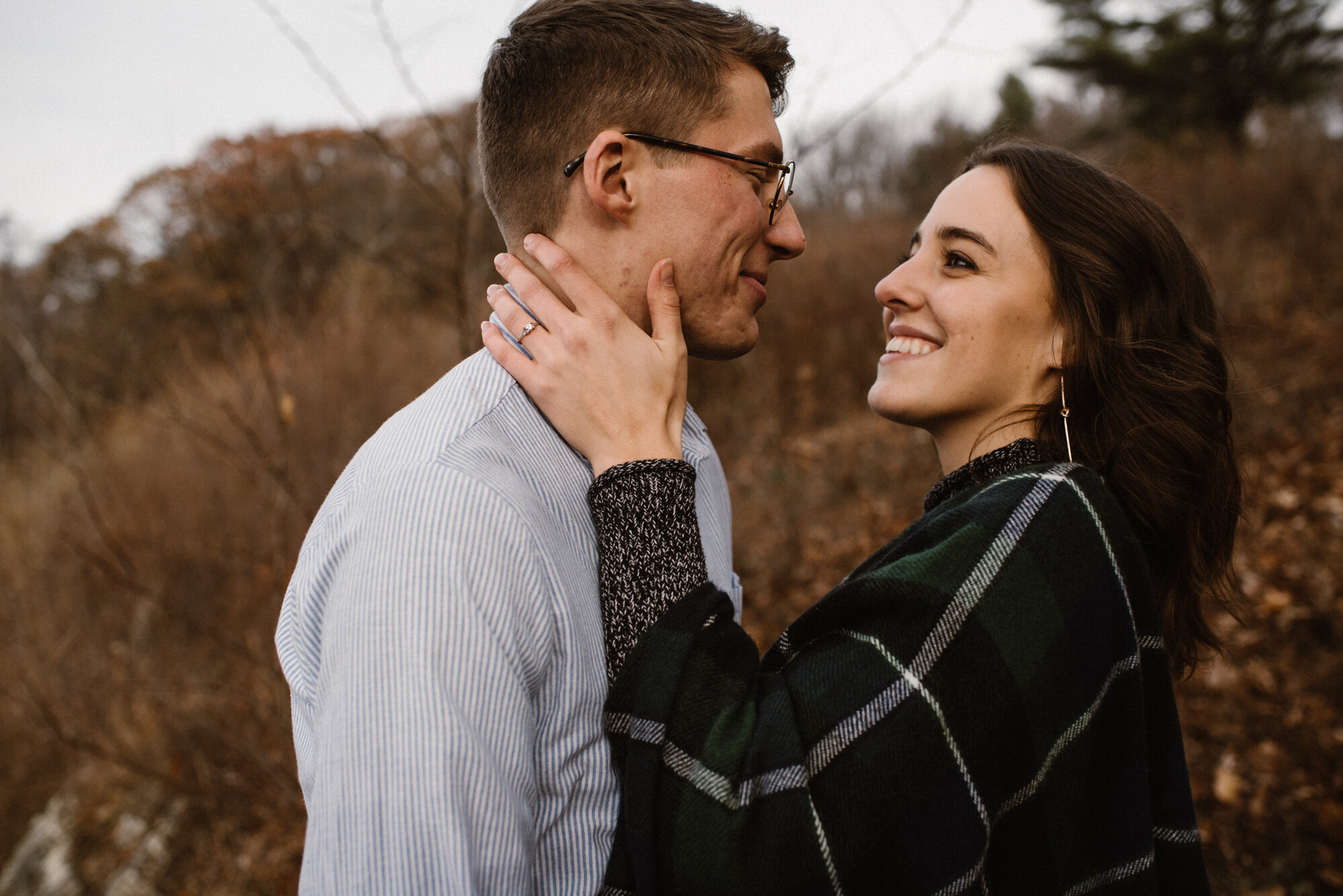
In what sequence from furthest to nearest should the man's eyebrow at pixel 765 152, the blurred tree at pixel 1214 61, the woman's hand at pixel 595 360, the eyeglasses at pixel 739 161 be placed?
1. the blurred tree at pixel 1214 61
2. the man's eyebrow at pixel 765 152
3. the eyeglasses at pixel 739 161
4. the woman's hand at pixel 595 360

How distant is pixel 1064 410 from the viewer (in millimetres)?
1895

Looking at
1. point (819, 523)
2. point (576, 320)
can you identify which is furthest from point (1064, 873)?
point (819, 523)

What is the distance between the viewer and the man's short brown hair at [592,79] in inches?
63.6

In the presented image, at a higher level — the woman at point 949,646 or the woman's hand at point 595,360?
the woman's hand at point 595,360

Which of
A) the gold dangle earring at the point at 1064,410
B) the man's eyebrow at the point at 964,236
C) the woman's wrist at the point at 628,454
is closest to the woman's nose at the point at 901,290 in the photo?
the man's eyebrow at the point at 964,236

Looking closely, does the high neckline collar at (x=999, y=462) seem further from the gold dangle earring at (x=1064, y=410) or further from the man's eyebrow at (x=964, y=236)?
the man's eyebrow at (x=964, y=236)

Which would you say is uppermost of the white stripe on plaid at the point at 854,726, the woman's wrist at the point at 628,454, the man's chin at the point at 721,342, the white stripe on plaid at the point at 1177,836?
the man's chin at the point at 721,342

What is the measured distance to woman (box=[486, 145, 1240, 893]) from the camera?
3.83ft

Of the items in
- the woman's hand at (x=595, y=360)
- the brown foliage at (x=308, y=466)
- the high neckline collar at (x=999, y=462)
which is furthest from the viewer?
the brown foliage at (x=308, y=466)

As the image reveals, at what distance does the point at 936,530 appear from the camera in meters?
1.50

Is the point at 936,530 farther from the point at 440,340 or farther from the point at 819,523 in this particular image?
the point at 440,340

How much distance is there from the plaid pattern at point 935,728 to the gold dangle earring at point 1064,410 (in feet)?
1.30

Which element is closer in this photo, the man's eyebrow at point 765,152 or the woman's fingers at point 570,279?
the woman's fingers at point 570,279

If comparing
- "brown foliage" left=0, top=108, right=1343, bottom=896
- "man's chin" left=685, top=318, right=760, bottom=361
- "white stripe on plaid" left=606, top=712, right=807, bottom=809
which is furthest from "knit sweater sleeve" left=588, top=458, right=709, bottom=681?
"brown foliage" left=0, top=108, right=1343, bottom=896
